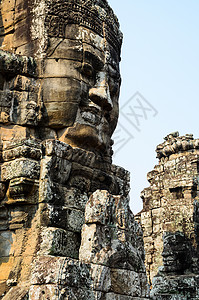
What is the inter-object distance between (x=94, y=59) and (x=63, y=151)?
6.13ft

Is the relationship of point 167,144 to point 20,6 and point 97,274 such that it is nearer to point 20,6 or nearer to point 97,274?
point 20,6

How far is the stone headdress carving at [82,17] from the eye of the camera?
26.1 ft

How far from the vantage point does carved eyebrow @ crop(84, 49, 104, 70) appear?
798cm

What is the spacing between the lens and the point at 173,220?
13.0 meters

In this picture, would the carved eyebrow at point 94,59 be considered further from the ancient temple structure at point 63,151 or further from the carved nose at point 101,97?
the carved nose at point 101,97

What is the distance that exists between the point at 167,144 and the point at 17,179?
9.35 meters

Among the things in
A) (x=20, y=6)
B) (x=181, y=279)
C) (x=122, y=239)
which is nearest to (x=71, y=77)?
(x=20, y=6)

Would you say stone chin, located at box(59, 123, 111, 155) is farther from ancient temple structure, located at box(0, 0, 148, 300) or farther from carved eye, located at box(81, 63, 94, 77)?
carved eye, located at box(81, 63, 94, 77)

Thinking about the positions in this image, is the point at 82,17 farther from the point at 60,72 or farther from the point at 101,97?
the point at 101,97

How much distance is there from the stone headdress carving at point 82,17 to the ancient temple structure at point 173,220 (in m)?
5.30

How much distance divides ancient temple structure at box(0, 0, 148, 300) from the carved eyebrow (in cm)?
2

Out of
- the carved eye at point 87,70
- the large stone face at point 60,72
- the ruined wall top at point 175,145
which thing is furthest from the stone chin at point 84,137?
the ruined wall top at point 175,145

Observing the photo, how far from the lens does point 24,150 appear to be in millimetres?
7023

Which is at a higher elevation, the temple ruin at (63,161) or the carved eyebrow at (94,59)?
the carved eyebrow at (94,59)
